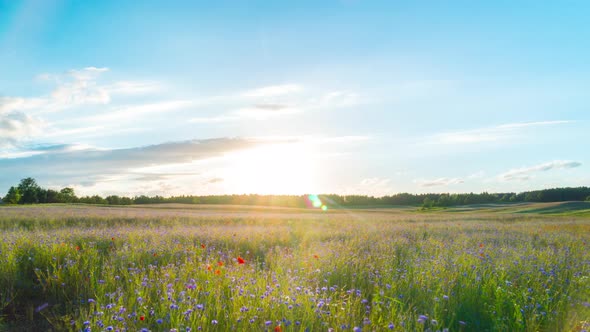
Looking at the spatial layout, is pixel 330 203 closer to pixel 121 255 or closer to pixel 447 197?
pixel 447 197

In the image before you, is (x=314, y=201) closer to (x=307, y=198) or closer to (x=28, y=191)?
(x=307, y=198)

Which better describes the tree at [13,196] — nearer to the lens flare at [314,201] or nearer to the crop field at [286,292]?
the lens flare at [314,201]

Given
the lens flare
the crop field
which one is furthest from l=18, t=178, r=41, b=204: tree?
the crop field

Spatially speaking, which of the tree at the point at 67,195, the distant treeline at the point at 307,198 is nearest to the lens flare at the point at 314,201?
the distant treeline at the point at 307,198

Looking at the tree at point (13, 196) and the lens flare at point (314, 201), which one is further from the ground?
the tree at point (13, 196)

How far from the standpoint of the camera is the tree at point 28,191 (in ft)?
234

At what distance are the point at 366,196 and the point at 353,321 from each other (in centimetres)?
8886

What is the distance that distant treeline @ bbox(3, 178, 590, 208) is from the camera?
67562 millimetres

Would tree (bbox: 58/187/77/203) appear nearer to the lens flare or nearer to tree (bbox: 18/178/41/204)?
tree (bbox: 18/178/41/204)

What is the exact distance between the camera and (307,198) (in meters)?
87.4

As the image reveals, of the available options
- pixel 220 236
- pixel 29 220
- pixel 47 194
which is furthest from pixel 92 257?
pixel 47 194

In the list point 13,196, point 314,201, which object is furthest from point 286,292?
point 13,196

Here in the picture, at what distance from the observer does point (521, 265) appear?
6062 mm

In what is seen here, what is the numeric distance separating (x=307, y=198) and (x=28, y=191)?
5766 centimetres
